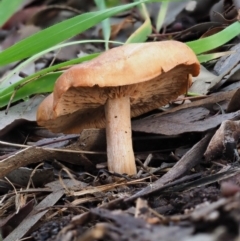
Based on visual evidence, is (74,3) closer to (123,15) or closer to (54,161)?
(123,15)

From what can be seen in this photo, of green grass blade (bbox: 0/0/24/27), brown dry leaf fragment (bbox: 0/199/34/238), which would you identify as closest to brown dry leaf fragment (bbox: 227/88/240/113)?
brown dry leaf fragment (bbox: 0/199/34/238)

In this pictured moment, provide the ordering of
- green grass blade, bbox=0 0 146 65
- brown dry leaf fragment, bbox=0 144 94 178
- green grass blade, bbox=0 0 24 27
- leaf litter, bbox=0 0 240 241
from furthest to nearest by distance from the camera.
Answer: green grass blade, bbox=0 0 24 27 → green grass blade, bbox=0 0 146 65 → brown dry leaf fragment, bbox=0 144 94 178 → leaf litter, bbox=0 0 240 241

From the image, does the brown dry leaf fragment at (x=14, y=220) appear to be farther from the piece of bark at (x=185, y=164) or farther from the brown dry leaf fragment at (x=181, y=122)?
the brown dry leaf fragment at (x=181, y=122)

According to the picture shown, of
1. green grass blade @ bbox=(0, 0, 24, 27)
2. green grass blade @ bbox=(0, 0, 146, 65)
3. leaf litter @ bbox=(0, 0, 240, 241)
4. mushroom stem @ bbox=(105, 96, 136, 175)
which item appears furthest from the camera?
green grass blade @ bbox=(0, 0, 24, 27)

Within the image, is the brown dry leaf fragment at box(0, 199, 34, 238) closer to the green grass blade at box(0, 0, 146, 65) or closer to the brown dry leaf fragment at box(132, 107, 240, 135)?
the brown dry leaf fragment at box(132, 107, 240, 135)

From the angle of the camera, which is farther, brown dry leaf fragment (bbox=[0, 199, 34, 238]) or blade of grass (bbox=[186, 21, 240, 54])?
blade of grass (bbox=[186, 21, 240, 54])

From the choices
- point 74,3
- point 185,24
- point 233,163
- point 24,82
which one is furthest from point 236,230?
point 74,3
